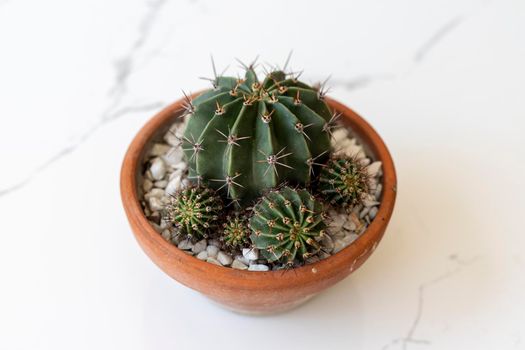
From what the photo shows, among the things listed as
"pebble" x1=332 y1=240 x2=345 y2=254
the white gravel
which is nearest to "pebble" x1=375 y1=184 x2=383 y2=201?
the white gravel

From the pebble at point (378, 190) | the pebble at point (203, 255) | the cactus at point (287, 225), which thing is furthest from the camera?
the pebble at point (378, 190)

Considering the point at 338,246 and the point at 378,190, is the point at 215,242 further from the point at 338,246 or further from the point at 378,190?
the point at 378,190

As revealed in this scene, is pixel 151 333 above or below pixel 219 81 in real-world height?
below

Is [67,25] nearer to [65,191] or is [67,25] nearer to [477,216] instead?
[65,191]

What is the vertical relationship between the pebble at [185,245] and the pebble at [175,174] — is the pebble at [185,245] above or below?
below

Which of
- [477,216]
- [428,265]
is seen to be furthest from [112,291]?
[477,216]

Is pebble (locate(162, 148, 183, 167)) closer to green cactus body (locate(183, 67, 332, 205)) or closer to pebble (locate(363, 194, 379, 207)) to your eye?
green cactus body (locate(183, 67, 332, 205))

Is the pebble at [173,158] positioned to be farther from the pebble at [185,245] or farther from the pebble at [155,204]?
the pebble at [185,245]

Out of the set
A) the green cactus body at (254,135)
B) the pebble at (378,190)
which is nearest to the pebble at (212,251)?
the green cactus body at (254,135)
